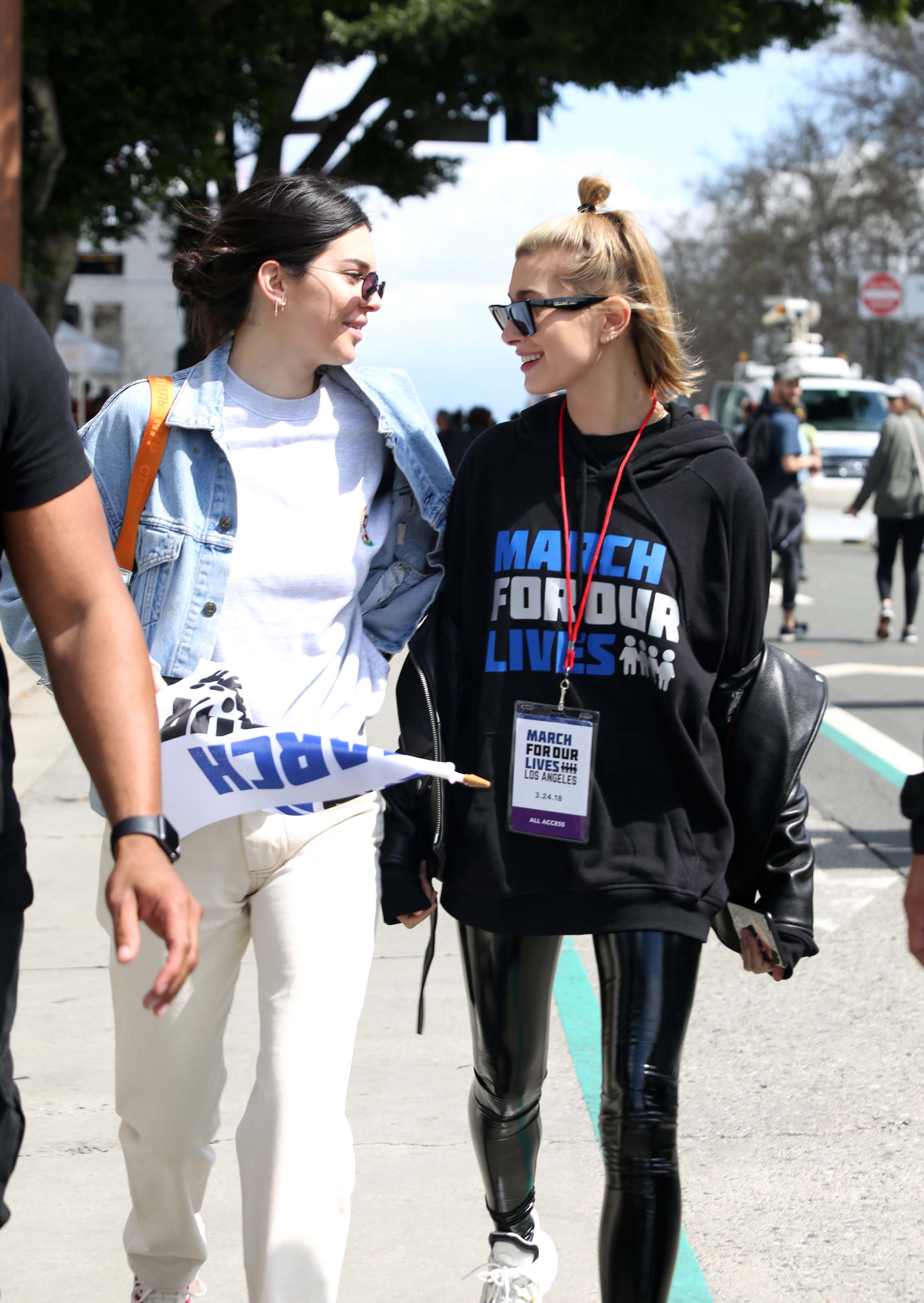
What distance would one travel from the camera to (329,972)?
2.63 m

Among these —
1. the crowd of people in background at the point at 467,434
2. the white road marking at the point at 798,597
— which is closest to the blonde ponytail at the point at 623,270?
the white road marking at the point at 798,597

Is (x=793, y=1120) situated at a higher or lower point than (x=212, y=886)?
lower

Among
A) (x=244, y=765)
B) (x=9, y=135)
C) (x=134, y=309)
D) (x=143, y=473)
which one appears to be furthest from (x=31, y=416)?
(x=134, y=309)

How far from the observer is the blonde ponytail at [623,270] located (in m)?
2.81

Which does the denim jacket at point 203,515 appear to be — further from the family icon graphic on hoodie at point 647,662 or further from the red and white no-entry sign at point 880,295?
the red and white no-entry sign at point 880,295

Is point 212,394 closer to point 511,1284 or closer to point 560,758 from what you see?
point 560,758

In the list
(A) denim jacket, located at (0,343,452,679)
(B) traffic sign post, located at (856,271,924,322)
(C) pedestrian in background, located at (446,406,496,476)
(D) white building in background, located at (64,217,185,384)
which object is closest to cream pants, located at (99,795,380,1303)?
(A) denim jacket, located at (0,343,452,679)

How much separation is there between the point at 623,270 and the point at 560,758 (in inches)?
34.0

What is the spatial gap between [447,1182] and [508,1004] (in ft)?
3.27

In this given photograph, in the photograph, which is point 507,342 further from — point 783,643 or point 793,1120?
point 783,643

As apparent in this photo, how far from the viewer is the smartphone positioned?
2.78 meters

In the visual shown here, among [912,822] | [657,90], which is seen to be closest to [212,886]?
[912,822]

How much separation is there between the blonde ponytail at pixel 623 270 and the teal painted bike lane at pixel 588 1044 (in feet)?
4.50

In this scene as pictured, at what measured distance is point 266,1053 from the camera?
2.58 m
